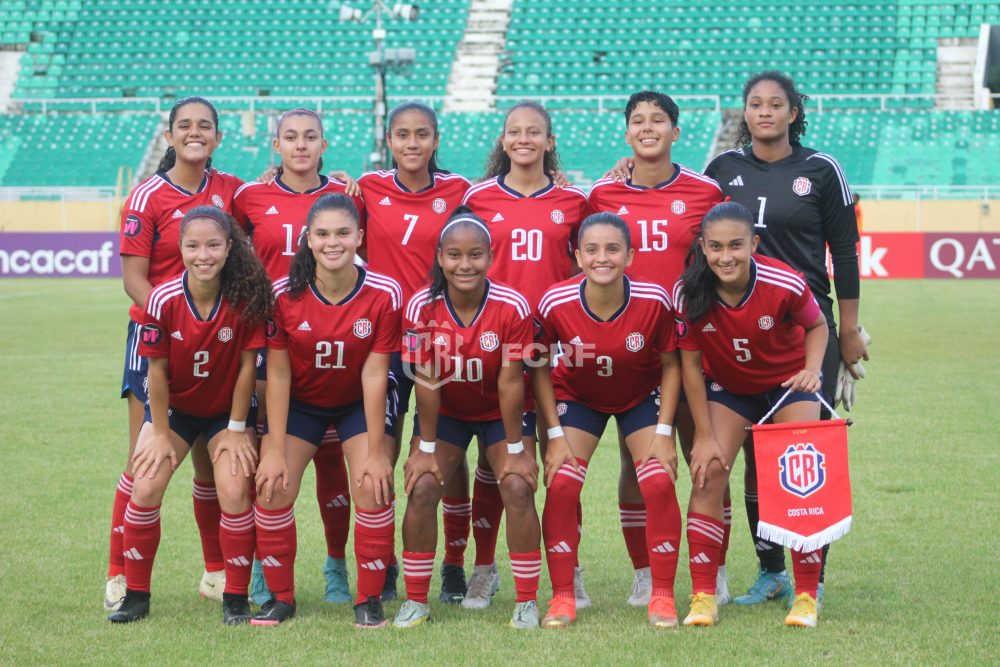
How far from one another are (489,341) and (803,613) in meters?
1.58

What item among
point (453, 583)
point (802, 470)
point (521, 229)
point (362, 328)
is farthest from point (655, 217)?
point (453, 583)

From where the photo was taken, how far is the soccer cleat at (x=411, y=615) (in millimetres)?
3904

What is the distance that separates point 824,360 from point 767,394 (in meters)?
0.35

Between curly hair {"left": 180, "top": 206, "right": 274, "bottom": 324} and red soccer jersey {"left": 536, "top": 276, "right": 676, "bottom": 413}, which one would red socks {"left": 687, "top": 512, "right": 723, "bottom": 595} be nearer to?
red soccer jersey {"left": 536, "top": 276, "right": 676, "bottom": 413}

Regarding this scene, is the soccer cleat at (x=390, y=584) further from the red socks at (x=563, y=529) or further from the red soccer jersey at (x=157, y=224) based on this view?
the red soccer jersey at (x=157, y=224)

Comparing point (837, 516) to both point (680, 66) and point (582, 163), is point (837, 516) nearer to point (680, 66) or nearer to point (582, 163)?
point (582, 163)

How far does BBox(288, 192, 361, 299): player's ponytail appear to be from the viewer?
13.4 feet

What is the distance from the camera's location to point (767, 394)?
417 centimetres

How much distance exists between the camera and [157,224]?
4.51 metres

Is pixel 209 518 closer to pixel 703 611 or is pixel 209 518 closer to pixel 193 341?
pixel 193 341

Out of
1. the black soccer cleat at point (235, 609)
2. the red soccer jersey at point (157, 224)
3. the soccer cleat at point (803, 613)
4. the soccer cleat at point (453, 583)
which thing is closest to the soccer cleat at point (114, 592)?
the black soccer cleat at point (235, 609)

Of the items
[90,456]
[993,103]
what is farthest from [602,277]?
[993,103]

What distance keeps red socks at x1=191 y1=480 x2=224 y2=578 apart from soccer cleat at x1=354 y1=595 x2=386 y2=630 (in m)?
0.80

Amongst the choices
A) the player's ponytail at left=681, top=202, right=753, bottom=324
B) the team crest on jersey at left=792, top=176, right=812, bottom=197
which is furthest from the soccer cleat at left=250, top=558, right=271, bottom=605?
the team crest on jersey at left=792, top=176, right=812, bottom=197
